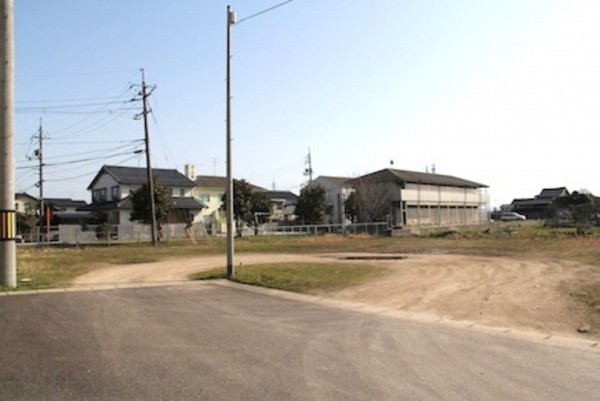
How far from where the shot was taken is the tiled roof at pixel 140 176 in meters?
57.0

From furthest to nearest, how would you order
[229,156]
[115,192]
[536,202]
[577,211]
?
[536,202] → [115,192] → [577,211] → [229,156]

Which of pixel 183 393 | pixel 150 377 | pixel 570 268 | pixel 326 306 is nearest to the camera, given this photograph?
pixel 183 393

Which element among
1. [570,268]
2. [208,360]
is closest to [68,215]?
[570,268]

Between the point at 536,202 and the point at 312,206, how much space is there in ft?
194

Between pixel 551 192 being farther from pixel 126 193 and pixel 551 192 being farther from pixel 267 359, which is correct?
pixel 267 359

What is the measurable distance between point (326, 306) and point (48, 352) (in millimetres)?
5709

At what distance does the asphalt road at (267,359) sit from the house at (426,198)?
49515 millimetres

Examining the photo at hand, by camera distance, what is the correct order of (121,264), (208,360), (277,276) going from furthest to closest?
(121,264) → (277,276) → (208,360)

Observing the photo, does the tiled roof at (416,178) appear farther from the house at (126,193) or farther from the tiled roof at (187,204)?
→ the house at (126,193)

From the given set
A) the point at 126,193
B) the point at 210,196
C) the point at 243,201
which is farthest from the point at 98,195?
the point at 243,201

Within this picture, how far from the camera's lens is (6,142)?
45.2 feet

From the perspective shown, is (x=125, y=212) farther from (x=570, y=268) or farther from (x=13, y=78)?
(x=570, y=268)

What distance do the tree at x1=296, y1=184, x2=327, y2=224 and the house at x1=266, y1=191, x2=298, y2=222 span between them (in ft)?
23.1

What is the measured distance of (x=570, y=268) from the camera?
56.4 ft
